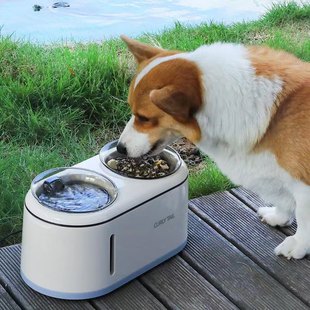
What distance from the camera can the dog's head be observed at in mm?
2051

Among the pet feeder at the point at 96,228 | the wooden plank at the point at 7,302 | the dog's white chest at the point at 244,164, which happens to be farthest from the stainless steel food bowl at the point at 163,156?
the wooden plank at the point at 7,302

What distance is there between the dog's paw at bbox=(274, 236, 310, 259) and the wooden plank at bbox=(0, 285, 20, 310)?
0.88 m

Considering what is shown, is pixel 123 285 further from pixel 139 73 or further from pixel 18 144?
pixel 18 144

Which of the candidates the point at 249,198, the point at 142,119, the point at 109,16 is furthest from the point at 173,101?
the point at 109,16

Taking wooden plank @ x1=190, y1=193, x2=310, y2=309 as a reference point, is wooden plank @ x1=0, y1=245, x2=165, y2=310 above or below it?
below

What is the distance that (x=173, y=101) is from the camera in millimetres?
2025

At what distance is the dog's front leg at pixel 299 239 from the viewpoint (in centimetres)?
227

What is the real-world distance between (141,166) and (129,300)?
1.44 feet

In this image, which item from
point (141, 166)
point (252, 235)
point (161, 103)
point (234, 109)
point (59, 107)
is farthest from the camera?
point (59, 107)

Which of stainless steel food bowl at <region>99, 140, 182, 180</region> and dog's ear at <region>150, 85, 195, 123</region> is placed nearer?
dog's ear at <region>150, 85, 195, 123</region>

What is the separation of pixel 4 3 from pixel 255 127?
3.53 meters

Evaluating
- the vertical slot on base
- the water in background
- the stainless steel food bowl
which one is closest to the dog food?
the stainless steel food bowl

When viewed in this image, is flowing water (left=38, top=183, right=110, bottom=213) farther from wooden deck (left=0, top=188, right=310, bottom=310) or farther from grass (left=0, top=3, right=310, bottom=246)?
grass (left=0, top=3, right=310, bottom=246)

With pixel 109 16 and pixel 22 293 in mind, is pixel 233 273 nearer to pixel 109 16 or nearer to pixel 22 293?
pixel 22 293
